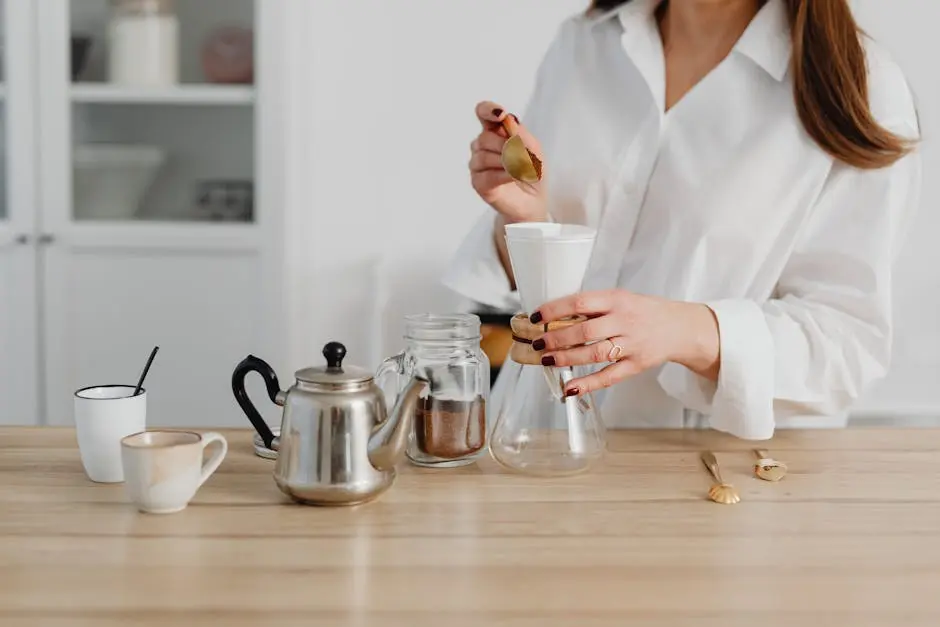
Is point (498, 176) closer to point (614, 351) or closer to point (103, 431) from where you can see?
point (614, 351)

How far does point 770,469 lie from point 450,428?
1.25ft

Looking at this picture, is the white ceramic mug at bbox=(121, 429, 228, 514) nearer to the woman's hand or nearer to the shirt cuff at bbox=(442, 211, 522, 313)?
the woman's hand

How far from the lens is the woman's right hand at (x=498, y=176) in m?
1.41

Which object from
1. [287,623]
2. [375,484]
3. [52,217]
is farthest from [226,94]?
[287,623]

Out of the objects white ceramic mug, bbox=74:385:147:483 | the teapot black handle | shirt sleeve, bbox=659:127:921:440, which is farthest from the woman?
white ceramic mug, bbox=74:385:147:483

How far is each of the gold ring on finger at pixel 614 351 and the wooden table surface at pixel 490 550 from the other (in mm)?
141

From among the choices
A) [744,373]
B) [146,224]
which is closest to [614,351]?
[744,373]

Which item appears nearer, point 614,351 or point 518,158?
point 614,351

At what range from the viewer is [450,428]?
1.27 meters

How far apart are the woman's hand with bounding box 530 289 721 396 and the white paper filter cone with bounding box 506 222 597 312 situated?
2 centimetres

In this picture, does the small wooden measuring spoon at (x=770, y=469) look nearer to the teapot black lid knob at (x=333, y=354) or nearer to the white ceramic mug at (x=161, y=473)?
the teapot black lid knob at (x=333, y=354)

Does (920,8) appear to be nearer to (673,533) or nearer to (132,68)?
(132,68)

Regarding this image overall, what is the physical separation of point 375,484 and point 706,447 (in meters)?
0.50

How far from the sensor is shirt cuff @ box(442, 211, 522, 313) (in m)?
1.78
